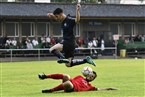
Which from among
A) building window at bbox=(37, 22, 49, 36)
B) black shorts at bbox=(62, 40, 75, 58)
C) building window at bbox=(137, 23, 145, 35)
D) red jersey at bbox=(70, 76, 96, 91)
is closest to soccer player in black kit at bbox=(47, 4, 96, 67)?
black shorts at bbox=(62, 40, 75, 58)

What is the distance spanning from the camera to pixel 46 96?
13453 mm

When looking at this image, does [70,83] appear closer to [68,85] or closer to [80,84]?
[68,85]

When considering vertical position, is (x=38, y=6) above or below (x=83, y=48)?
above

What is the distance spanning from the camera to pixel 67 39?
629 inches

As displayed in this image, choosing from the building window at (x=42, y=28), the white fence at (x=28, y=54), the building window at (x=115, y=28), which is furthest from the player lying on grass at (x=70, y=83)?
the building window at (x=115, y=28)

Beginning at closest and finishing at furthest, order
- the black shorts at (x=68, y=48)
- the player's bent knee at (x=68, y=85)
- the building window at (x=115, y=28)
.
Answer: the player's bent knee at (x=68, y=85) → the black shorts at (x=68, y=48) → the building window at (x=115, y=28)

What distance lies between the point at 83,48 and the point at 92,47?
6.56ft

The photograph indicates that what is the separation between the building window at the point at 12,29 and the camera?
5591 cm

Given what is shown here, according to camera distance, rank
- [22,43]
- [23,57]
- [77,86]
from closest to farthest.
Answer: [77,86]
[23,57]
[22,43]

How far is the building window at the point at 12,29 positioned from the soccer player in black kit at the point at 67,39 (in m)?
40.0

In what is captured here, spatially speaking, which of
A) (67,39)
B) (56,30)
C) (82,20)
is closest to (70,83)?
(67,39)

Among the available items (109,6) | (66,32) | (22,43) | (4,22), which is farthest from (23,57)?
(66,32)

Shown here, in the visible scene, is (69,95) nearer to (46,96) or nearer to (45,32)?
(46,96)

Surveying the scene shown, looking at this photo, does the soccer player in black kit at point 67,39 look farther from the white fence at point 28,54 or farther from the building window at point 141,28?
the building window at point 141,28
